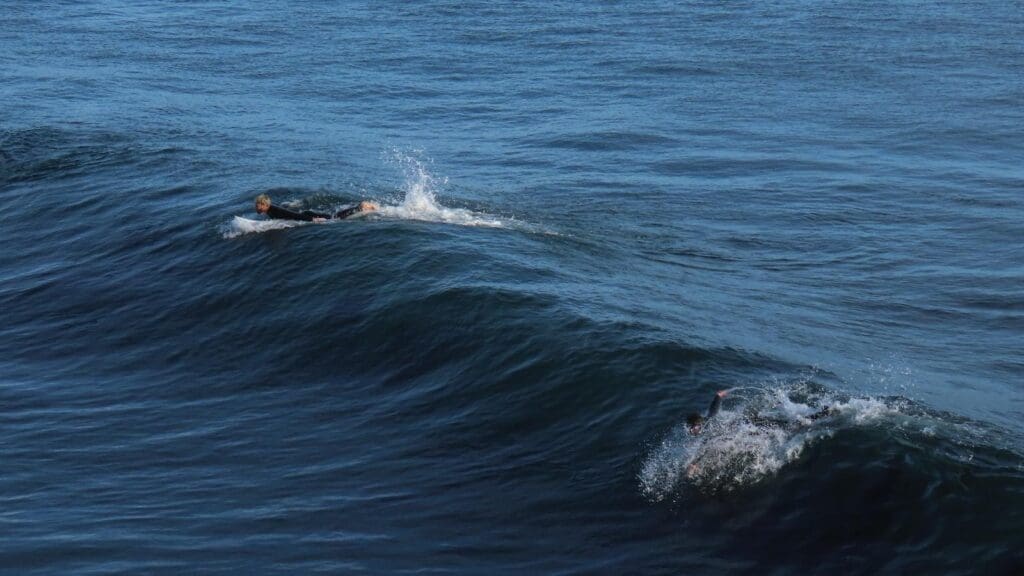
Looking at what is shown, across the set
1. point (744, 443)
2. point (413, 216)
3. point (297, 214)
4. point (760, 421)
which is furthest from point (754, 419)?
point (297, 214)

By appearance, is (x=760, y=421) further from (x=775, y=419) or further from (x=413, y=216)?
(x=413, y=216)

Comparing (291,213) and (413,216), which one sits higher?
(291,213)

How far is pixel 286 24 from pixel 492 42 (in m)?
12.7

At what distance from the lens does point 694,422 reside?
1923cm

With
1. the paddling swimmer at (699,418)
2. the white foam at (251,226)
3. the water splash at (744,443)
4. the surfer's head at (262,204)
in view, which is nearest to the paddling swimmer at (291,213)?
the surfer's head at (262,204)

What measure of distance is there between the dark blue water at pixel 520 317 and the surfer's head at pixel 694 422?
0.88 feet

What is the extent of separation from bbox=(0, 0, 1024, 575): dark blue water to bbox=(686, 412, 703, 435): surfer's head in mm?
268

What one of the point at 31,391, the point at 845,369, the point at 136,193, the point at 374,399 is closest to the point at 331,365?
the point at 374,399

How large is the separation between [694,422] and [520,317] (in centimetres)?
662

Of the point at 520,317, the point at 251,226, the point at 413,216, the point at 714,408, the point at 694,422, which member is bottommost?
the point at 251,226

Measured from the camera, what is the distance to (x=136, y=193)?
125 feet

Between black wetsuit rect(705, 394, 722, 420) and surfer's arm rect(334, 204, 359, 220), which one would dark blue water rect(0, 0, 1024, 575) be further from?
surfer's arm rect(334, 204, 359, 220)

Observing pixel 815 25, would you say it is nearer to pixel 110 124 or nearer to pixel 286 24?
pixel 286 24

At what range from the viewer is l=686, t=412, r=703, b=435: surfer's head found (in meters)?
19.1
